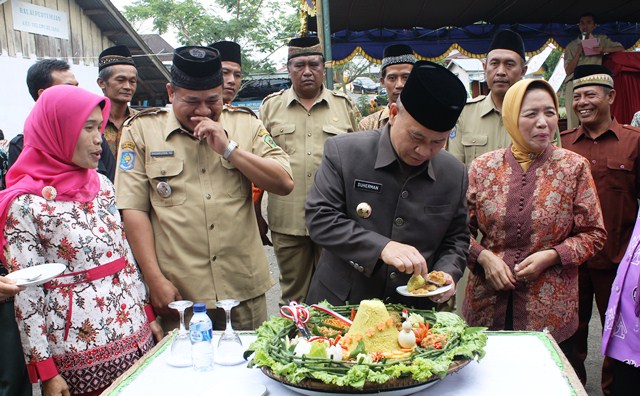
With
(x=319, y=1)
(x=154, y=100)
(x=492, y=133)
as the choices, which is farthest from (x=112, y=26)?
(x=492, y=133)

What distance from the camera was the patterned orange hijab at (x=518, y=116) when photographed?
2750mm

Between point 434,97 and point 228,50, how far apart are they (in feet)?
7.99

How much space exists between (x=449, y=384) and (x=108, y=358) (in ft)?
4.56

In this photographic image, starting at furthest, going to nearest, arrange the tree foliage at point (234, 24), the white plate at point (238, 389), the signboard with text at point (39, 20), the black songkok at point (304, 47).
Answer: the tree foliage at point (234, 24) < the signboard with text at point (39, 20) < the black songkok at point (304, 47) < the white plate at point (238, 389)

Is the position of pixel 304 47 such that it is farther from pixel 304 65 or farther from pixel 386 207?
pixel 386 207

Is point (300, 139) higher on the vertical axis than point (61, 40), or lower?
lower

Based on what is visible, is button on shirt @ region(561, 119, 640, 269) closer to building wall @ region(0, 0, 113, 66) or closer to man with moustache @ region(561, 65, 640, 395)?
man with moustache @ region(561, 65, 640, 395)

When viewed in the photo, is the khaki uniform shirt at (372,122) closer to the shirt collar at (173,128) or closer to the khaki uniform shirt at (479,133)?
the khaki uniform shirt at (479,133)

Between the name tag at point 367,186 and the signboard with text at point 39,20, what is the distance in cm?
698

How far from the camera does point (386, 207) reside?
2.36 m

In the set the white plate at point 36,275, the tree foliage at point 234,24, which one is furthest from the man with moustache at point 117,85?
the tree foliage at point 234,24

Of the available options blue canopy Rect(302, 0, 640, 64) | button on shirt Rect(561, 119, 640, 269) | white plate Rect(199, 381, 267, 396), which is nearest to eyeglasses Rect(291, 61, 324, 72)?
button on shirt Rect(561, 119, 640, 269)

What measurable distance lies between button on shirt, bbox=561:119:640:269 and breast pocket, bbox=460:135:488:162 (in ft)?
2.75

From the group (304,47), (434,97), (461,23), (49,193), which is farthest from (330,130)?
(461,23)
